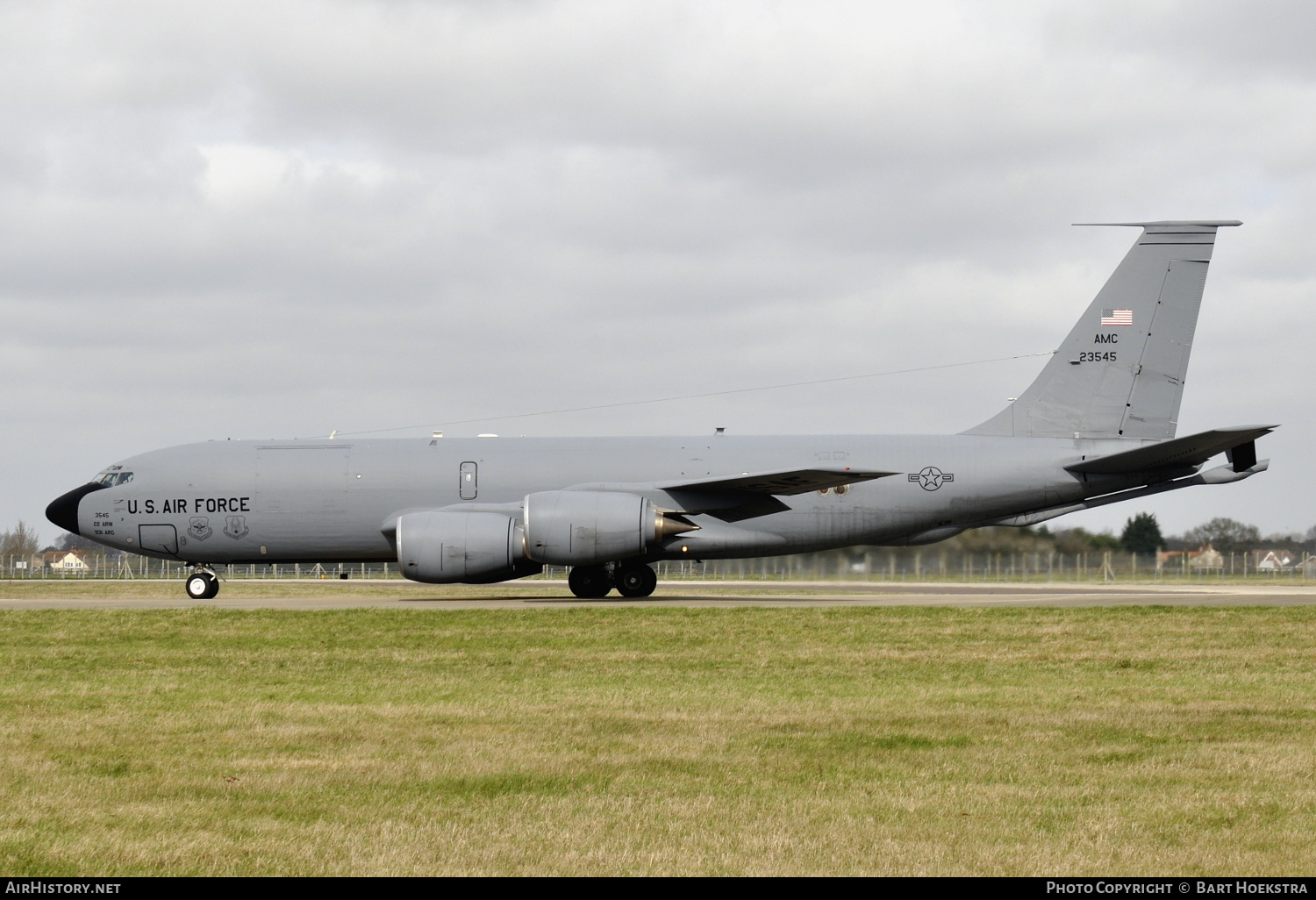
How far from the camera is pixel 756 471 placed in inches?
1125

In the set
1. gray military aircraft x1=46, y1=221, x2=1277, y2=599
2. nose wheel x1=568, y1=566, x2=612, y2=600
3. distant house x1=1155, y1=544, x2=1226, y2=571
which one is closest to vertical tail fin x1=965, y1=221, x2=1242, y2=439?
gray military aircraft x1=46, y1=221, x2=1277, y2=599

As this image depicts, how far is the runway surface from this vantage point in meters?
25.3

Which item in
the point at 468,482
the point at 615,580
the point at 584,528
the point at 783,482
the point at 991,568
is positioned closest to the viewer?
the point at 584,528

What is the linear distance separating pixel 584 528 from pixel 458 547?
2.61 m

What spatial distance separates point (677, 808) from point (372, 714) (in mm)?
4411

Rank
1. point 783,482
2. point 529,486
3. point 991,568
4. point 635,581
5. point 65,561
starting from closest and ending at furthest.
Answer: point 783,482 < point 529,486 < point 635,581 < point 991,568 < point 65,561

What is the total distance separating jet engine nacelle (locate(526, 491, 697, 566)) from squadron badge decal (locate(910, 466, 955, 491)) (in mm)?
5757

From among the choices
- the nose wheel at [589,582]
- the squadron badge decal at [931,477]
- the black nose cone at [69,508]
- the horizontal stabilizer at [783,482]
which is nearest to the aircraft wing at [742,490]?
the horizontal stabilizer at [783,482]

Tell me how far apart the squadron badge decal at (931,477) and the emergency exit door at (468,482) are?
9500mm

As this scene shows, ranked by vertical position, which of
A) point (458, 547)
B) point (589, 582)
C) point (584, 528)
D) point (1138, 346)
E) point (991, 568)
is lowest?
point (589, 582)

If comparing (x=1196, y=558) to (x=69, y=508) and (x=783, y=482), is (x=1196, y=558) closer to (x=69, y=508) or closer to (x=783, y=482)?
(x=783, y=482)

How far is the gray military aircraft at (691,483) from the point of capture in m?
27.3

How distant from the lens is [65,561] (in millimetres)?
79438

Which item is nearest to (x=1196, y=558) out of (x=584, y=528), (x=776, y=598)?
(x=776, y=598)
